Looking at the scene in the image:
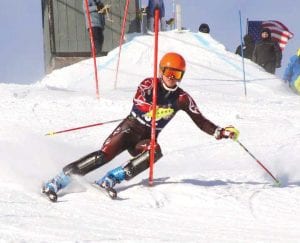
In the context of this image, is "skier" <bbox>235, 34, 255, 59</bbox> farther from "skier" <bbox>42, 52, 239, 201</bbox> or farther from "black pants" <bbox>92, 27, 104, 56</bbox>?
"skier" <bbox>42, 52, 239, 201</bbox>

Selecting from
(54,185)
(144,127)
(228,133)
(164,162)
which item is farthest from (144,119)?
(164,162)

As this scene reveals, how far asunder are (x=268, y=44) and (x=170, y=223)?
33.9 ft

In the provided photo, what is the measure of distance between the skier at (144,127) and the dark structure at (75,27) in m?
10.9

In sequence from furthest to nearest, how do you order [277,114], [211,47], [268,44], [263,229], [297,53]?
[211,47]
[268,44]
[297,53]
[277,114]
[263,229]

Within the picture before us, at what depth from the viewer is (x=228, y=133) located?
6137mm

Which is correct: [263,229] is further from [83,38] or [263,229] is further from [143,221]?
[83,38]

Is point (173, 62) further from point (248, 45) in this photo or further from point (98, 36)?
point (248, 45)

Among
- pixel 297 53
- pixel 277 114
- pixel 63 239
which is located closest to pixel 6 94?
pixel 277 114

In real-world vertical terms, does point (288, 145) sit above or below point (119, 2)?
below

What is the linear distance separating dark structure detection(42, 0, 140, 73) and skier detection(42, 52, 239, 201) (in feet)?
35.9

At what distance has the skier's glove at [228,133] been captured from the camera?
6.09 m

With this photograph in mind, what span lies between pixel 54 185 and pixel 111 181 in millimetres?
483

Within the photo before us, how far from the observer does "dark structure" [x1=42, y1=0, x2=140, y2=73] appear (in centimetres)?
1711

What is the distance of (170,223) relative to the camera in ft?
15.8
